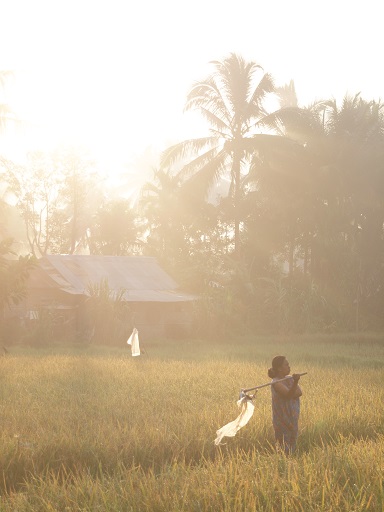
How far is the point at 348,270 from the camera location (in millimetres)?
31297

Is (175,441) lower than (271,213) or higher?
lower

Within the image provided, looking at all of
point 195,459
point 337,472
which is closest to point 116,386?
point 195,459

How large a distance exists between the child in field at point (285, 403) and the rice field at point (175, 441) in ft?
0.75

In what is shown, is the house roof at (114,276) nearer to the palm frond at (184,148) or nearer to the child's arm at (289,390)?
the palm frond at (184,148)

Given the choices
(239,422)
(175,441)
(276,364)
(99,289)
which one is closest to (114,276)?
(99,289)

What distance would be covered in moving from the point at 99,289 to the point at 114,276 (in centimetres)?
426

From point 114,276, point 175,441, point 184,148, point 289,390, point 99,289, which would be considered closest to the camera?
point 289,390

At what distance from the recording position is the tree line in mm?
28547

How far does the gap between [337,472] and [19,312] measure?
72.7 ft

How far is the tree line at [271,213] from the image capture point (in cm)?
2855

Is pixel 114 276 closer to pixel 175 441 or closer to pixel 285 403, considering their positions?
pixel 175 441

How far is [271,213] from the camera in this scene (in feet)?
106

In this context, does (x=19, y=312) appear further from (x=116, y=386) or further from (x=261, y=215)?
(x=116, y=386)

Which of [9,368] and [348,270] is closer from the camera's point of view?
[9,368]
